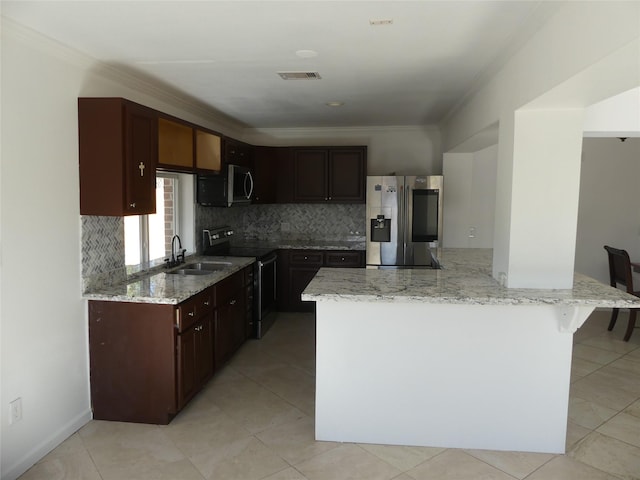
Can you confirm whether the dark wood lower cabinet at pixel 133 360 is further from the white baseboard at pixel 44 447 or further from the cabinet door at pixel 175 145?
the cabinet door at pixel 175 145

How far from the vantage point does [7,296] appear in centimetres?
246

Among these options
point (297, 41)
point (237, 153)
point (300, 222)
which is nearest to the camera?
point (297, 41)

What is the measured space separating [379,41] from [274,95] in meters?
1.65

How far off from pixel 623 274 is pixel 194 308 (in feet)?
14.9

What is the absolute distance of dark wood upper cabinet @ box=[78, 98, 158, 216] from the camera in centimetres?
293

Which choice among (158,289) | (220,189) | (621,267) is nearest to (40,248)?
(158,289)

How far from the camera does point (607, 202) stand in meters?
6.03

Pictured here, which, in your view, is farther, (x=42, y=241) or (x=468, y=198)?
(x=468, y=198)

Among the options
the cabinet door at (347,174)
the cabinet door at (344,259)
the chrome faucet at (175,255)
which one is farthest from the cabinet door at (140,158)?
the cabinet door at (347,174)

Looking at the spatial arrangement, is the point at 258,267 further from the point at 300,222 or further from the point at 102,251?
the point at 102,251

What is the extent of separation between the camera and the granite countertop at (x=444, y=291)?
8.39ft

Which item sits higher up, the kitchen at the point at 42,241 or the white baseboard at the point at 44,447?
the kitchen at the point at 42,241

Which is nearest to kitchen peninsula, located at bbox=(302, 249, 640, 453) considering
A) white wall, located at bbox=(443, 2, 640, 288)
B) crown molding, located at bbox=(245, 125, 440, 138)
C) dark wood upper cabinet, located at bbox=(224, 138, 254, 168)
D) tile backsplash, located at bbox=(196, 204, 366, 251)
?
white wall, located at bbox=(443, 2, 640, 288)

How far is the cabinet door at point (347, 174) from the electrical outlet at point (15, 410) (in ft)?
13.0
